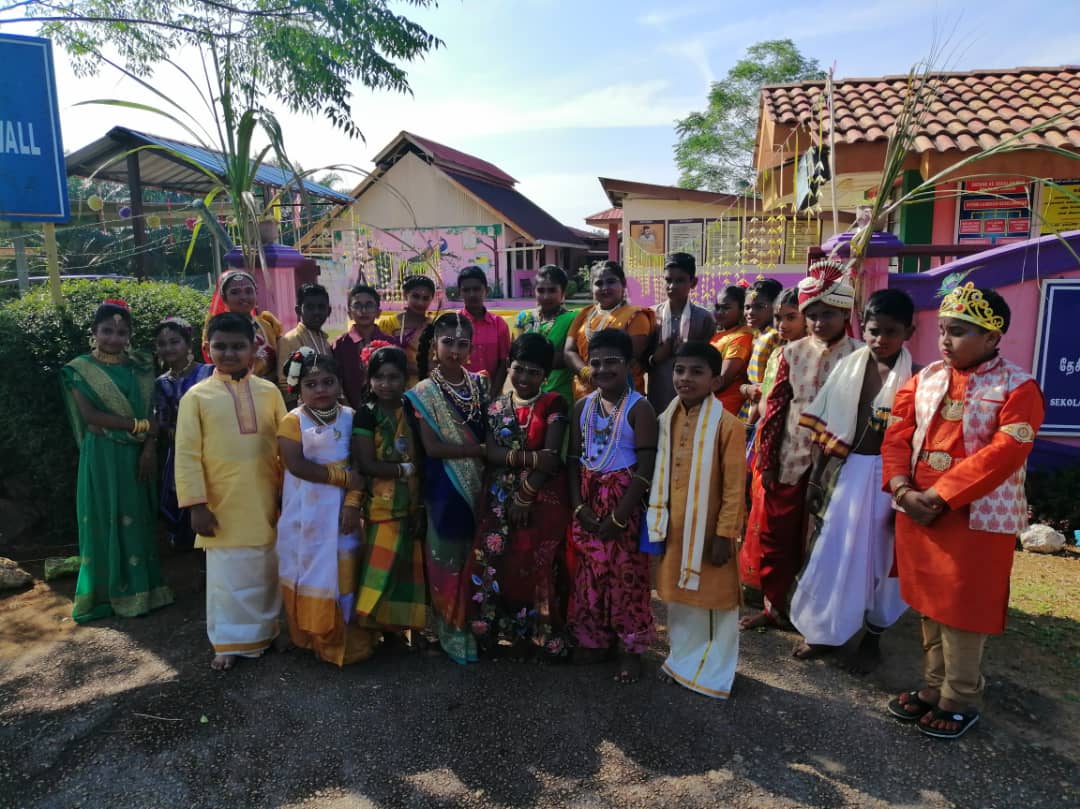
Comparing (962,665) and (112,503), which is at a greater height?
Result: (112,503)

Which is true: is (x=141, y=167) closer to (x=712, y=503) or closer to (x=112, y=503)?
(x=112, y=503)

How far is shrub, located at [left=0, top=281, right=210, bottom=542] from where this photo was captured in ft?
15.1

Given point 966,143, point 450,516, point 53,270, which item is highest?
point 966,143

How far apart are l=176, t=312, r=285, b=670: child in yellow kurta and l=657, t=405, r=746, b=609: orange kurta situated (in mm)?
1922

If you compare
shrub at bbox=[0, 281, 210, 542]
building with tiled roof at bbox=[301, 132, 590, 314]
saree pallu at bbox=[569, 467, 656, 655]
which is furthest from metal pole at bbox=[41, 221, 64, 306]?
building with tiled roof at bbox=[301, 132, 590, 314]

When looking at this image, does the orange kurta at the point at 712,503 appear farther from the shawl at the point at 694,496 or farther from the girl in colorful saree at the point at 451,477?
the girl in colorful saree at the point at 451,477

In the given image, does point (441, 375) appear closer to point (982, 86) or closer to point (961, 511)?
point (961, 511)

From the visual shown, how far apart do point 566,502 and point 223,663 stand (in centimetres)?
180

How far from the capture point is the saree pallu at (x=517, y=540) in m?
3.15

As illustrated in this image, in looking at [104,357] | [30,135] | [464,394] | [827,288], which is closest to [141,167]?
[30,135]

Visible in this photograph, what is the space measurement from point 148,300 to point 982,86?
37.8ft

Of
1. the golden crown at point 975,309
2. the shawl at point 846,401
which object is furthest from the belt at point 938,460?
the golden crown at point 975,309

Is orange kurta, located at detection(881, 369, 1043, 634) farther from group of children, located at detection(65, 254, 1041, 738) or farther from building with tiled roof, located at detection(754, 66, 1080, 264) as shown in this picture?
building with tiled roof, located at detection(754, 66, 1080, 264)

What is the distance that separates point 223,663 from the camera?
10.8 feet
